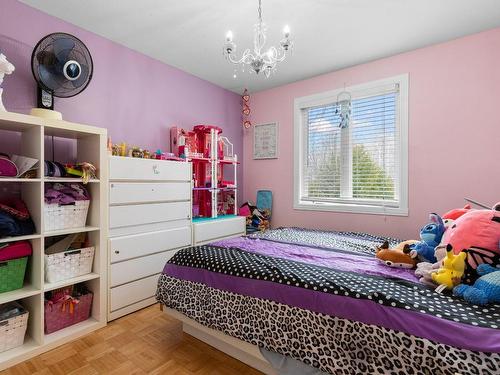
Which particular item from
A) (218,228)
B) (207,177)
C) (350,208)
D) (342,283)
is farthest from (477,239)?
(207,177)

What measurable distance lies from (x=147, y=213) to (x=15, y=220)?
2.90ft

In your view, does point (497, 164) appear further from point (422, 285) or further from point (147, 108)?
point (147, 108)

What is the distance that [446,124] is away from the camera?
2486mm

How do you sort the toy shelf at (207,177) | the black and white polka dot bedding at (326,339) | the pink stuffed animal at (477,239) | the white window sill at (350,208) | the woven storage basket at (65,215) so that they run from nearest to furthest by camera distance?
the black and white polka dot bedding at (326,339) < the pink stuffed animal at (477,239) < the woven storage basket at (65,215) < the white window sill at (350,208) < the toy shelf at (207,177)

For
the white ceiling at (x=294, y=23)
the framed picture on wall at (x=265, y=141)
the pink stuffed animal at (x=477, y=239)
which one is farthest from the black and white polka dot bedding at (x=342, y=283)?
the framed picture on wall at (x=265, y=141)

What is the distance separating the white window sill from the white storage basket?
2.33 meters

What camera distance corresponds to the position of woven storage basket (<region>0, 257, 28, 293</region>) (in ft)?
5.46

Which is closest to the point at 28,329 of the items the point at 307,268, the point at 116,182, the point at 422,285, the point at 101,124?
the point at 116,182

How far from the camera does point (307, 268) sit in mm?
1564

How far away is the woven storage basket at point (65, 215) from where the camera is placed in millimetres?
1846

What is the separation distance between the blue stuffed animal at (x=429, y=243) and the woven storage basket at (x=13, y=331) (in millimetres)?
2493

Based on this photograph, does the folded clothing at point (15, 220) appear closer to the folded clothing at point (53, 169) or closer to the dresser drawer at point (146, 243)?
the folded clothing at point (53, 169)

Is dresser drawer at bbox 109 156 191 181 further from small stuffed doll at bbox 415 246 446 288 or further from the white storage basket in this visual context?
small stuffed doll at bbox 415 246 446 288

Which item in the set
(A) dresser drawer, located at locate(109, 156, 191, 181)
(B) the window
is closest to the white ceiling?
(B) the window
